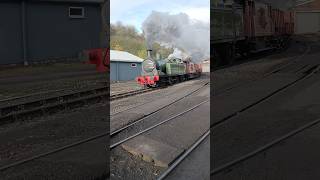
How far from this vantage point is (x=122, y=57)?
3.32 meters

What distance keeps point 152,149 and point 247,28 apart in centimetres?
137

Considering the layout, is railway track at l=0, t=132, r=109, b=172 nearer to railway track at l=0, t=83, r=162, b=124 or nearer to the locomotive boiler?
railway track at l=0, t=83, r=162, b=124

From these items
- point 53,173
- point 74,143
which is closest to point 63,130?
point 74,143

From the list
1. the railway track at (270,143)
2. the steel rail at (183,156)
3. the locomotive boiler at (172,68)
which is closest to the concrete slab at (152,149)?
the steel rail at (183,156)

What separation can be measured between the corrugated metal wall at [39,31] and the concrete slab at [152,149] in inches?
99.6

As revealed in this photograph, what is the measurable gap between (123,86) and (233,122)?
40.9 inches

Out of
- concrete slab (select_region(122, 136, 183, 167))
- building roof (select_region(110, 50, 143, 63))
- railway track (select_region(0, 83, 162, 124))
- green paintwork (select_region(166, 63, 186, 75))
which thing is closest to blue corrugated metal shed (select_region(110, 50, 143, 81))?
building roof (select_region(110, 50, 143, 63))

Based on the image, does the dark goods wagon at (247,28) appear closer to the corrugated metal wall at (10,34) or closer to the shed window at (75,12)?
the shed window at (75,12)

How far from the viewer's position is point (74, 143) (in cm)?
696

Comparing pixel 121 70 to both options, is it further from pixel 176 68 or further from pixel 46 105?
pixel 46 105

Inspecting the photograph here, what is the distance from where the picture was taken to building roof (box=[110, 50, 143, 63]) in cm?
330

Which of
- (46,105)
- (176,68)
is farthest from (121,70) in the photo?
(46,105)

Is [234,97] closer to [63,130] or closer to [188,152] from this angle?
[188,152]

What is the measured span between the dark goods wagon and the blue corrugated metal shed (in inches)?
24.7
